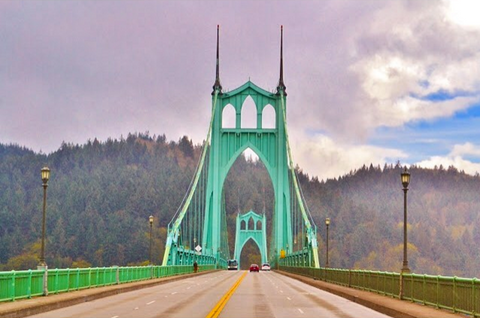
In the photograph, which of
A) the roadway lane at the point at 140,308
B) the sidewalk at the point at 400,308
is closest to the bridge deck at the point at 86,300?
the sidewalk at the point at 400,308

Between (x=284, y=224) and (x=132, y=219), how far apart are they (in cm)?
8366

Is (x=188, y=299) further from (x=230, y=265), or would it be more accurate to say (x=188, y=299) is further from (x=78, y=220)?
(x=78, y=220)

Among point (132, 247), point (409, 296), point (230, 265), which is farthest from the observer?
point (132, 247)

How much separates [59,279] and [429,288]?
13.4 m

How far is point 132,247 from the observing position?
166m

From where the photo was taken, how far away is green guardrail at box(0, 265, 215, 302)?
964 inches

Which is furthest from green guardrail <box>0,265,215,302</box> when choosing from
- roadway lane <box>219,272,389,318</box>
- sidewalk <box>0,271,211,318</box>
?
roadway lane <box>219,272,389,318</box>

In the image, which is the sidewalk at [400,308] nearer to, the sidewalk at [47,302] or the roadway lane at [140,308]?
the roadway lane at [140,308]

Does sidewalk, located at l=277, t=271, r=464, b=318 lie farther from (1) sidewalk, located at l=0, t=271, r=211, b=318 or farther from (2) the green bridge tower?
(2) the green bridge tower

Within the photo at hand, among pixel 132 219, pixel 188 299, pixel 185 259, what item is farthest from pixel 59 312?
pixel 132 219

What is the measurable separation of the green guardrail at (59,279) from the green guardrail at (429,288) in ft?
38.5

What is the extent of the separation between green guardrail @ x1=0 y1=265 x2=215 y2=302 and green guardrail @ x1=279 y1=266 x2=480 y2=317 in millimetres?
11738

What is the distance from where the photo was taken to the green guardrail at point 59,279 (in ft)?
80.3

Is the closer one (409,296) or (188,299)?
(409,296)
